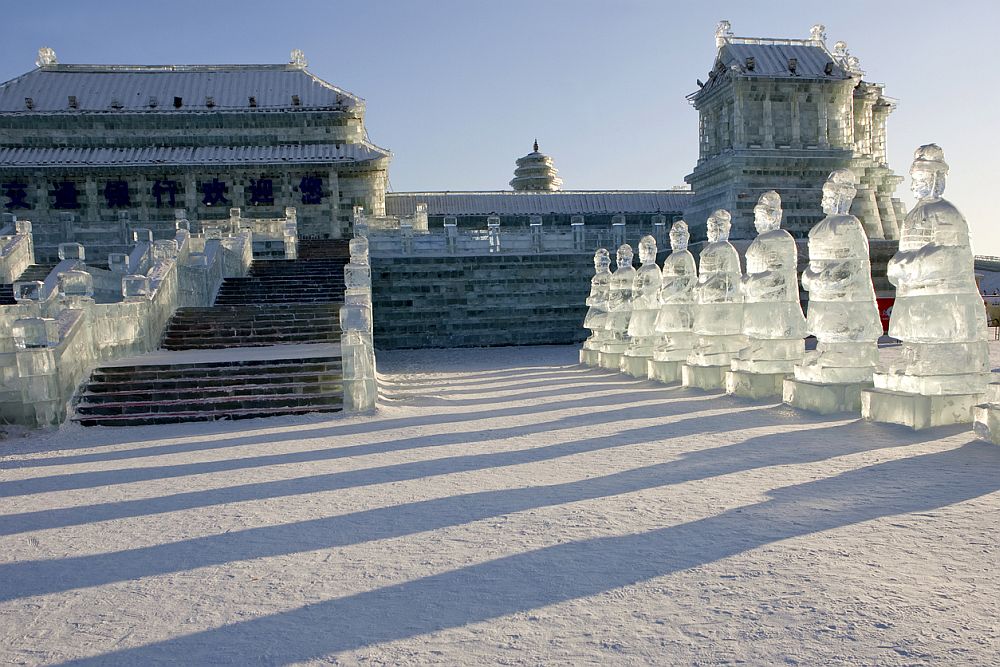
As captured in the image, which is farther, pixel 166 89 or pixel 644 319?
pixel 166 89

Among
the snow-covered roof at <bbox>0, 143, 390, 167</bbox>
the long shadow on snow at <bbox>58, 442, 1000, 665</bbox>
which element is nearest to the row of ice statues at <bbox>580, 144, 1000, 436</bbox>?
the long shadow on snow at <bbox>58, 442, 1000, 665</bbox>

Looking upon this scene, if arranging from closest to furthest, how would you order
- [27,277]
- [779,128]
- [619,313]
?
[619,313] → [27,277] → [779,128]

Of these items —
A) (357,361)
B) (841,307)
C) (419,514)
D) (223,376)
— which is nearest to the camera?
(419,514)

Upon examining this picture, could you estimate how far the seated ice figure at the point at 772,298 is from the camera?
8195mm

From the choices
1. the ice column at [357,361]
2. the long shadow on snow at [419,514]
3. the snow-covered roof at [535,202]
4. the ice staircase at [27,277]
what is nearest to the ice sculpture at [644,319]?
the ice column at [357,361]

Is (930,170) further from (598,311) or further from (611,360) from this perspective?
(598,311)

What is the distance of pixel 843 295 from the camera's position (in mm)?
7043

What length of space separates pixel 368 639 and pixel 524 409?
5.91m

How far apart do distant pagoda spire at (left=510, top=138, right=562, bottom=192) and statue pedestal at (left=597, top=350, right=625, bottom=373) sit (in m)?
32.9

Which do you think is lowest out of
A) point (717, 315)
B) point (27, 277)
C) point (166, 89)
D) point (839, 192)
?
point (717, 315)

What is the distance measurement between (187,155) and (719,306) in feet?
89.0

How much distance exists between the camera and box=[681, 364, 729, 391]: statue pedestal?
9359mm

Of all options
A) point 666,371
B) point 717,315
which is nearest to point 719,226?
point 717,315

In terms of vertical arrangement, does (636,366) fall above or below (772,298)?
below
